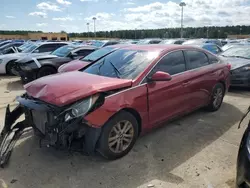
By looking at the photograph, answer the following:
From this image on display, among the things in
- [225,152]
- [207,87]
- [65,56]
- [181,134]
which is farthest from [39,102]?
[65,56]

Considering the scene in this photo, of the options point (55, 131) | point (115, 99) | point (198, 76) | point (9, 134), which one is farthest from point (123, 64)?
point (9, 134)

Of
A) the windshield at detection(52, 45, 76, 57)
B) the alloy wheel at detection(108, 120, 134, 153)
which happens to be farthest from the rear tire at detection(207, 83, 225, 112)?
the windshield at detection(52, 45, 76, 57)

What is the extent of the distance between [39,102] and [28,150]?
3.39 ft

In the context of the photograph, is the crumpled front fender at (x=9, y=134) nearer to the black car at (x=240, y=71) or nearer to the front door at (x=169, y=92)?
the front door at (x=169, y=92)

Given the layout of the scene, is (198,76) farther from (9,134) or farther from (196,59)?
(9,134)

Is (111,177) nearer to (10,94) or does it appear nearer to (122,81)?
(122,81)

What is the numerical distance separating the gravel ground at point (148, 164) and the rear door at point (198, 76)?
0.61 metres

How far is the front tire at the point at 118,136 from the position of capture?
3.41 m

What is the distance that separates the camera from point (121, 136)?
3.62m

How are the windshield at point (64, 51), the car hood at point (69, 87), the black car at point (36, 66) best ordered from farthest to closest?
1. the windshield at point (64, 51)
2. the black car at point (36, 66)
3. the car hood at point (69, 87)

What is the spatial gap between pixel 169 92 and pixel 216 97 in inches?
77.4

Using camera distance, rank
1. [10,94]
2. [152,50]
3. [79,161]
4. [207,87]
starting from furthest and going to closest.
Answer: [10,94], [207,87], [152,50], [79,161]

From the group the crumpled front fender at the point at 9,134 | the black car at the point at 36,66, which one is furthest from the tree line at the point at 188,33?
the crumpled front fender at the point at 9,134

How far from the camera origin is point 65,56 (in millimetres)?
10203
